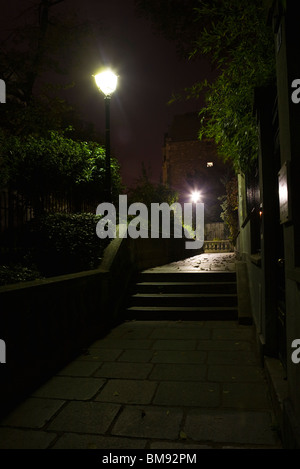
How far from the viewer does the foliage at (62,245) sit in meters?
6.86

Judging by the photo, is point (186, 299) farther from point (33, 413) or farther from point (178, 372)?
point (33, 413)

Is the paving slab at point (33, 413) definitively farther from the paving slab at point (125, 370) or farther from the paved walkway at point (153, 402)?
the paving slab at point (125, 370)

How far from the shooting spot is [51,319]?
432cm

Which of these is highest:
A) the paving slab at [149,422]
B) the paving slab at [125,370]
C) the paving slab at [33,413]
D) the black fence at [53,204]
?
the black fence at [53,204]

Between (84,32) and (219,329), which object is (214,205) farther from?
(219,329)

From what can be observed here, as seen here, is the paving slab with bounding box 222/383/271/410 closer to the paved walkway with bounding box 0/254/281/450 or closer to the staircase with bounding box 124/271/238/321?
the paved walkway with bounding box 0/254/281/450

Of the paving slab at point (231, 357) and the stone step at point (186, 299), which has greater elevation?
the stone step at point (186, 299)

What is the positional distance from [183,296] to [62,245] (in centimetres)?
290

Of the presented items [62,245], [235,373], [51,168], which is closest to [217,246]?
[51,168]

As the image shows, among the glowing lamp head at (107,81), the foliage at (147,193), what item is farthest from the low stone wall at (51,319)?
the foliage at (147,193)

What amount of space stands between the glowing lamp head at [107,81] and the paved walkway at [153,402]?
6249mm

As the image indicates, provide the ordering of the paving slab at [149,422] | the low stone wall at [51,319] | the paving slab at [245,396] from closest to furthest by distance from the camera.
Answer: the paving slab at [149,422] < the paving slab at [245,396] < the low stone wall at [51,319]

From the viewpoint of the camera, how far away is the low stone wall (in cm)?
346

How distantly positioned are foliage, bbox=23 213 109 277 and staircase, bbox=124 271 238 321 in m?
1.42
